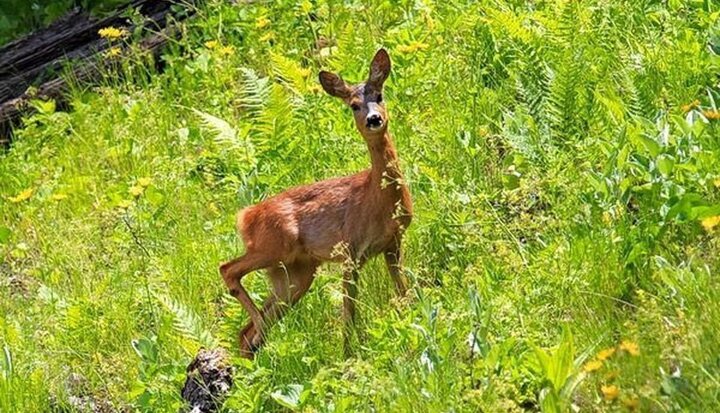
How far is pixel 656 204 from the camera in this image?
5676 millimetres

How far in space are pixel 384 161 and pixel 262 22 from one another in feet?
12.9

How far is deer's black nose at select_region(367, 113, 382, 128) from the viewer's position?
6.39 m

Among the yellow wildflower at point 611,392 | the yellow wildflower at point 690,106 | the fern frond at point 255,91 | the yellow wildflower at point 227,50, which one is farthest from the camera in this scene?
the yellow wildflower at point 227,50

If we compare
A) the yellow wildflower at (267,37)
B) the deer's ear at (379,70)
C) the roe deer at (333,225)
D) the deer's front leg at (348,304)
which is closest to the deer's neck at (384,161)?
the roe deer at (333,225)

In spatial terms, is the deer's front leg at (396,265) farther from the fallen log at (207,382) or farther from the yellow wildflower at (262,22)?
the yellow wildflower at (262,22)

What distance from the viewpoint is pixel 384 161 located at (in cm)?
651

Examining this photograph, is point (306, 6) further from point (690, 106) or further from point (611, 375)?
point (611, 375)

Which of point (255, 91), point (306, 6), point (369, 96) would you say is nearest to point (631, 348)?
point (369, 96)

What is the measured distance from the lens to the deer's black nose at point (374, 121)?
6387 millimetres

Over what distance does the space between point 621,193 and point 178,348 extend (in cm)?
225

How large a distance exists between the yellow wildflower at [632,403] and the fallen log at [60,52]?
708 centimetres

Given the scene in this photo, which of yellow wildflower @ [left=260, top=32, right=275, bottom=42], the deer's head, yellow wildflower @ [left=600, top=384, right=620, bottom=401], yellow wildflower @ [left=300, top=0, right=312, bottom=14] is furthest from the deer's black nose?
yellow wildflower @ [left=300, top=0, right=312, bottom=14]

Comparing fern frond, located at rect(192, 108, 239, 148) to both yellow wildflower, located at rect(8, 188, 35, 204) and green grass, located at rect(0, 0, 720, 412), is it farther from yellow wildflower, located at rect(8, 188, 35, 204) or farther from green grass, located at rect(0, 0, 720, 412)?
yellow wildflower, located at rect(8, 188, 35, 204)

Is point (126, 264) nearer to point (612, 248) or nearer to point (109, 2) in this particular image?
point (612, 248)
